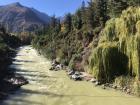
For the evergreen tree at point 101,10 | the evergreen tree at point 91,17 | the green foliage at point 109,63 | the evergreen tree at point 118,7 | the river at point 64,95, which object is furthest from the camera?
the evergreen tree at point 91,17

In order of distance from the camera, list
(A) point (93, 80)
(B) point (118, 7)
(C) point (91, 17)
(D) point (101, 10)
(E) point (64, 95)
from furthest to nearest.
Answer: (C) point (91, 17) < (D) point (101, 10) < (B) point (118, 7) < (A) point (93, 80) < (E) point (64, 95)

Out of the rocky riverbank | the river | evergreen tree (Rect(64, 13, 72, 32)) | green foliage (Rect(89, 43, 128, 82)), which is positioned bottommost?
the river

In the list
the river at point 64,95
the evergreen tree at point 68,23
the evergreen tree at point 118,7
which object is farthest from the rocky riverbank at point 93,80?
the evergreen tree at point 68,23

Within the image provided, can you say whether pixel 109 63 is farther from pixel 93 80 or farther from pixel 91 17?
pixel 91 17

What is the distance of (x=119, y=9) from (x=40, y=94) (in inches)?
1131

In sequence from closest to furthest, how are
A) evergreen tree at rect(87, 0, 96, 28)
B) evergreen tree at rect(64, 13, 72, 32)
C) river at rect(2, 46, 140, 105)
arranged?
river at rect(2, 46, 140, 105) → evergreen tree at rect(87, 0, 96, 28) → evergreen tree at rect(64, 13, 72, 32)

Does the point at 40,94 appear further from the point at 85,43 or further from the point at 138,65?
the point at 85,43

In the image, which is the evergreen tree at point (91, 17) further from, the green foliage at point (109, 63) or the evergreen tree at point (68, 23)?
the green foliage at point (109, 63)

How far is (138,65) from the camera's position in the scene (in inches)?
1464

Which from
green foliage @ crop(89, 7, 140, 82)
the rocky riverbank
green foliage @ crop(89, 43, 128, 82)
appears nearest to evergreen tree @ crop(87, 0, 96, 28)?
the rocky riverbank

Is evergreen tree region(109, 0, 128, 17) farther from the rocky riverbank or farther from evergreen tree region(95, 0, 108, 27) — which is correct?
the rocky riverbank

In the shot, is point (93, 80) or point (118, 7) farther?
point (118, 7)

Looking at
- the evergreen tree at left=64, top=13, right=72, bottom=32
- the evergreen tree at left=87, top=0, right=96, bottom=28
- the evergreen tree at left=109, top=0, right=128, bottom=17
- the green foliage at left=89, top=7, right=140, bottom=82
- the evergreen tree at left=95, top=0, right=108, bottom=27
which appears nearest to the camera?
the green foliage at left=89, top=7, right=140, bottom=82

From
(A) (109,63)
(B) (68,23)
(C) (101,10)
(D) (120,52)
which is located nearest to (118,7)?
(C) (101,10)
